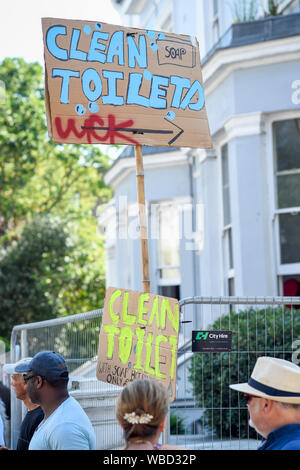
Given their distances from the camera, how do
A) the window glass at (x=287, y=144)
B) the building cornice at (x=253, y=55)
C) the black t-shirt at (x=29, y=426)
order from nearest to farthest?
the black t-shirt at (x=29, y=426)
the building cornice at (x=253, y=55)
the window glass at (x=287, y=144)

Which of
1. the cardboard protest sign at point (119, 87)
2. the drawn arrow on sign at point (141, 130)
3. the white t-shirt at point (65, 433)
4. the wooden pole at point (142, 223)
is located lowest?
the white t-shirt at point (65, 433)

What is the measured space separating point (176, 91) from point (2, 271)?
721 inches

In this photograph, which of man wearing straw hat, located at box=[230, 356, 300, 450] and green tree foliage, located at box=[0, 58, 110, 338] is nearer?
man wearing straw hat, located at box=[230, 356, 300, 450]

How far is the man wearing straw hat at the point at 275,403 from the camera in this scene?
11.7 ft

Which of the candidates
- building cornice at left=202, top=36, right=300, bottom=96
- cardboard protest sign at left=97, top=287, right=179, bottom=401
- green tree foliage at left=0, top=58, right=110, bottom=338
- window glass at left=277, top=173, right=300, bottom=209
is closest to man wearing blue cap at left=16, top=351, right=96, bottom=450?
cardboard protest sign at left=97, top=287, right=179, bottom=401

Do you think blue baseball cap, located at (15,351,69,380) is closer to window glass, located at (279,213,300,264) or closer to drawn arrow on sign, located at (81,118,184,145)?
drawn arrow on sign, located at (81,118,184,145)

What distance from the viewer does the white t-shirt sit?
3.92 m

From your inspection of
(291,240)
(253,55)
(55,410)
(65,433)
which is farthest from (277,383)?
(253,55)

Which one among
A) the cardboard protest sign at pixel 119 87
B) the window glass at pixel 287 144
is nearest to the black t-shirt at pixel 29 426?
the cardboard protest sign at pixel 119 87

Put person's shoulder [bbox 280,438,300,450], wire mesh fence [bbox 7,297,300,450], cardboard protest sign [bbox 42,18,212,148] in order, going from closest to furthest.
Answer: person's shoulder [bbox 280,438,300,450] < cardboard protest sign [bbox 42,18,212,148] < wire mesh fence [bbox 7,297,300,450]

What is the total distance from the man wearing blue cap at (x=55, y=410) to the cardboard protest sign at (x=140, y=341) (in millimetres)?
688

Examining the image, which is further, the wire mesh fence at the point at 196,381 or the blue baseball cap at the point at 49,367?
the wire mesh fence at the point at 196,381

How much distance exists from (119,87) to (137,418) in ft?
9.43

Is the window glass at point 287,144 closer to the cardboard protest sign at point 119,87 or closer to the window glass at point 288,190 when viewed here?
the window glass at point 288,190
